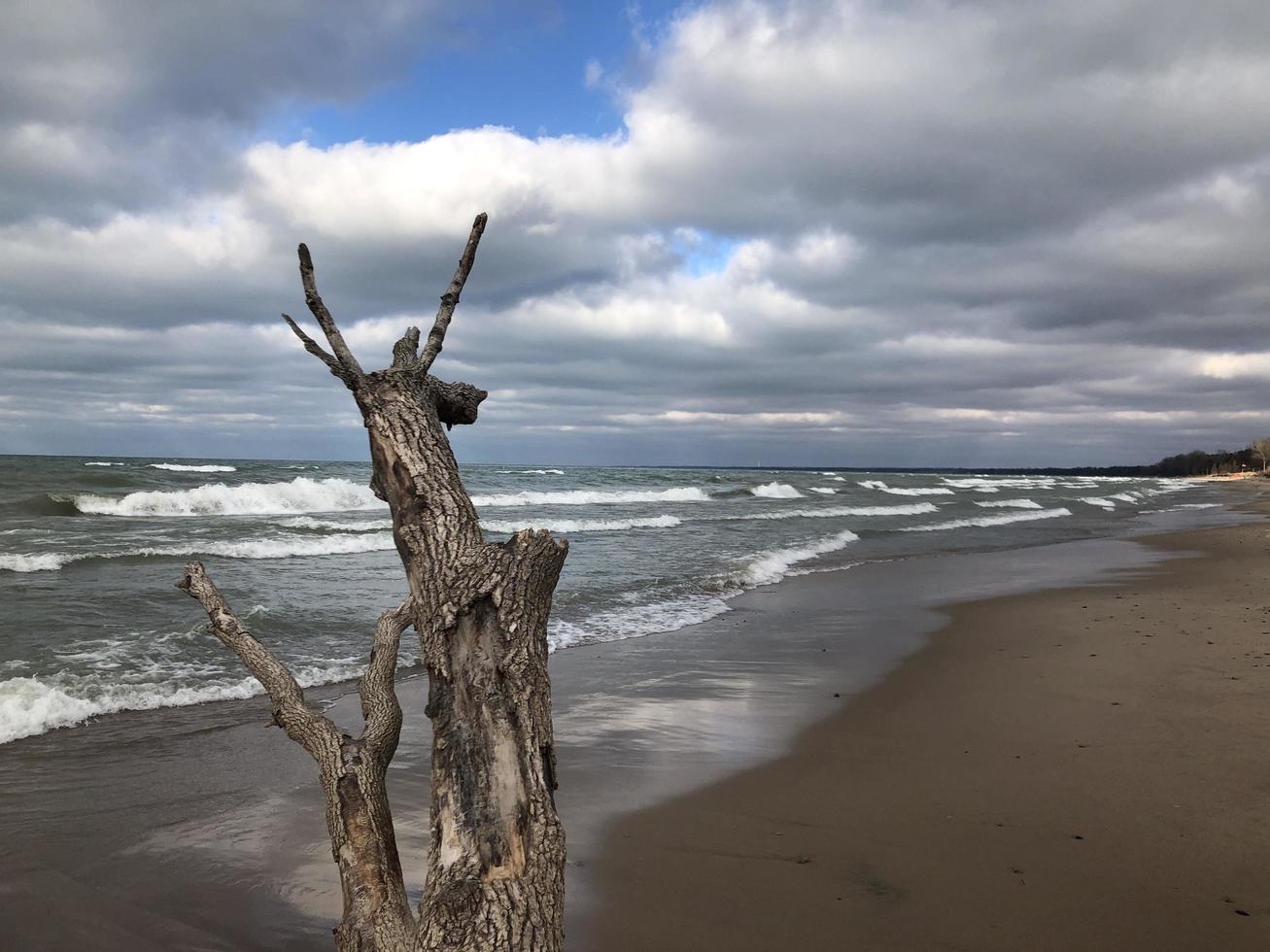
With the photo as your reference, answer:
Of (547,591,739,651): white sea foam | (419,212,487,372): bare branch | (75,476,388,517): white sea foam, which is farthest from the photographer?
(75,476,388,517): white sea foam

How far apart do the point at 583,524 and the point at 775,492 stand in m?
24.2

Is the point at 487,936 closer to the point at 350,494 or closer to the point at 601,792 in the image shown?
the point at 601,792

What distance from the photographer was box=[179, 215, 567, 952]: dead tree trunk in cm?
219

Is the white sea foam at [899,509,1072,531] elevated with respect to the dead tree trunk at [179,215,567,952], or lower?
lower

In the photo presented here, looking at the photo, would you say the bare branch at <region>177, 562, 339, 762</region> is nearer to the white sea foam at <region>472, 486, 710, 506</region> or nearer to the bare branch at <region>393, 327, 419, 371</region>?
the bare branch at <region>393, 327, 419, 371</region>

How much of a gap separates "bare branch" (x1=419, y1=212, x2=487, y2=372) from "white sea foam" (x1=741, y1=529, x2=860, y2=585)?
39.1 feet

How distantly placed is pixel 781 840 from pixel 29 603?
373 inches

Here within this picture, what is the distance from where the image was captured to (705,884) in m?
3.65

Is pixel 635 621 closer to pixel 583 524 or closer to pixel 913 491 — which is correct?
pixel 583 524

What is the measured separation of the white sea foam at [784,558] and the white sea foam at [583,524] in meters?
4.98

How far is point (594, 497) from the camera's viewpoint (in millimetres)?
37312

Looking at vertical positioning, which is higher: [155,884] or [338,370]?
[338,370]

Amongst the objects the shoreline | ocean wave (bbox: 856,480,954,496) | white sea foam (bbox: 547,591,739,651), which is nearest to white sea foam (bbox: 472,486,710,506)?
ocean wave (bbox: 856,480,954,496)

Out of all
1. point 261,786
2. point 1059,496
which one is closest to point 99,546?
point 261,786
